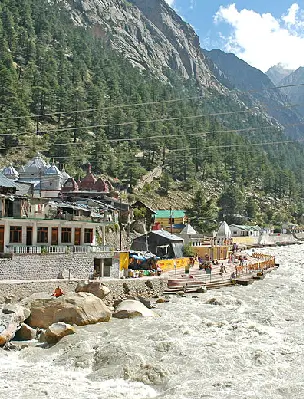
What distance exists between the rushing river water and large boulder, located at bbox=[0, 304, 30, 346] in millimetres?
1254

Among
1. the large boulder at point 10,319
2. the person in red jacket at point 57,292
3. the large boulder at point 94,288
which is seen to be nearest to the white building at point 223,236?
the large boulder at point 94,288

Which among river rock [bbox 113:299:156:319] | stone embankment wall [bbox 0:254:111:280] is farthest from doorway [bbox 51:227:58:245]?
river rock [bbox 113:299:156:319]

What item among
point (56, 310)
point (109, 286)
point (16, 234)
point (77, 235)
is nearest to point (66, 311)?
point (56, 310)

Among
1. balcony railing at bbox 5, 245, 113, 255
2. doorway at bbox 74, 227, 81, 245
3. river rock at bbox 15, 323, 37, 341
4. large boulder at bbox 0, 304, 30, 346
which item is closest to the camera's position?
large boulder at bbox 0, 304, 30, 346

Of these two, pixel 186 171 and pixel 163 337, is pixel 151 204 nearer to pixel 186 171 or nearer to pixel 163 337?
pixel 186 171

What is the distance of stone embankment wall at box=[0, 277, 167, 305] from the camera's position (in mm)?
30281

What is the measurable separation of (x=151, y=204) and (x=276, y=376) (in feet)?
255

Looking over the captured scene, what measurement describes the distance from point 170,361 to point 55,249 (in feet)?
54.6

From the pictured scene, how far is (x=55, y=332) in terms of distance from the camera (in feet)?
78.5

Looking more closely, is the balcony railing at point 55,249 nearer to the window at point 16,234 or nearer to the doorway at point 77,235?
the window at point 16,234

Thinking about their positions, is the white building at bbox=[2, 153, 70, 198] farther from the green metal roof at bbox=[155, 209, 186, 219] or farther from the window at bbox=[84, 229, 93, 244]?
the window at bbox=[84, 229, 93, 244]

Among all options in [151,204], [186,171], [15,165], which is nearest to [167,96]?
[186,171]

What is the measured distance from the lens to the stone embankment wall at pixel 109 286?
30.3 m

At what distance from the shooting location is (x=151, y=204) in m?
97.0
